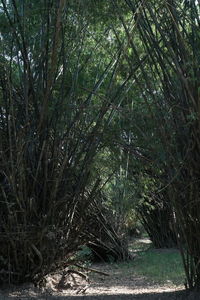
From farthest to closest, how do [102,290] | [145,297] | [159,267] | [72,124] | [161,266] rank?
1. [161,266]
2. [159,267]
3. [102,290]
4. [72,124]
5. [145,297]

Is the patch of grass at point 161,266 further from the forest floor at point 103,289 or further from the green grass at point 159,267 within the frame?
the forest floor at point 103,289

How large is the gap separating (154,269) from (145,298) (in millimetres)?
3029

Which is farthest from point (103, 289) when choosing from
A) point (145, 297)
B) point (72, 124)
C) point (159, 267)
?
point (159, 267)

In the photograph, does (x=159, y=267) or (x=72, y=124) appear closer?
(x=72, y=124)

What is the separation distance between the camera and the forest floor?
454 centimetres

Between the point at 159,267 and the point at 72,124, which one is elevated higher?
the point at 72,124

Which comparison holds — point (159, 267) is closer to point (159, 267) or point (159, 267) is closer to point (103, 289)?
point (159, 267)

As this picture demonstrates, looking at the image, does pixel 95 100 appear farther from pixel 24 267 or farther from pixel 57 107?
pixel 24 267

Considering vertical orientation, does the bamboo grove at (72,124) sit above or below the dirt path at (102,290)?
above

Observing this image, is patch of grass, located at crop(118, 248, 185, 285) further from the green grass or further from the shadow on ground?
the shadow on ground

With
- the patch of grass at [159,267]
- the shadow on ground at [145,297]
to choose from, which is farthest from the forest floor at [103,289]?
the patch of grass at [159,267]

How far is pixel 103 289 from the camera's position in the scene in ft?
18.0

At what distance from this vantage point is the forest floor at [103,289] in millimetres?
4539

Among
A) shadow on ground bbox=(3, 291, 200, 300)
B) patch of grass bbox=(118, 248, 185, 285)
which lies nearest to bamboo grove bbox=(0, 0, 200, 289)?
shadow on ground bbox=(3, 291, 200, 300)
